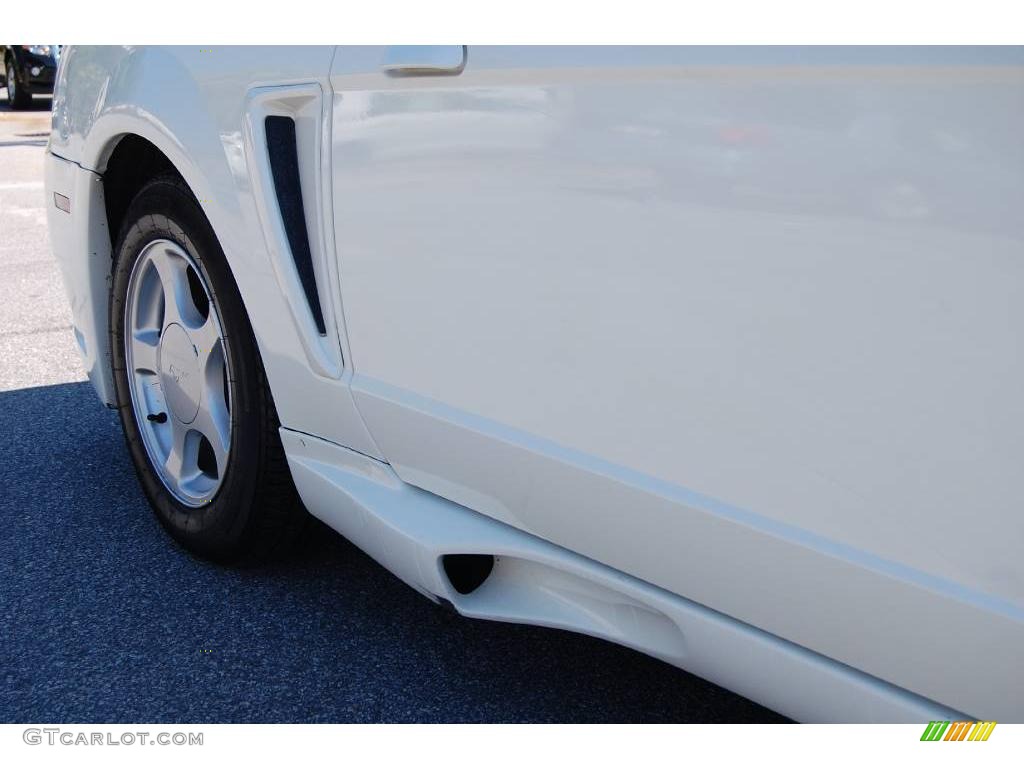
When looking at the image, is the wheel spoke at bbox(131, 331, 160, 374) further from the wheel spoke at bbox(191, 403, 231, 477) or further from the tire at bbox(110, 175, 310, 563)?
the wheel spoke at bbox(191, 403, 231, 477)

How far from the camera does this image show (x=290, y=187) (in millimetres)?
1862

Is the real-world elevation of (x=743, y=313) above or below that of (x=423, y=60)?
below

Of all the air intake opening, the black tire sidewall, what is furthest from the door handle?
the air intake opening

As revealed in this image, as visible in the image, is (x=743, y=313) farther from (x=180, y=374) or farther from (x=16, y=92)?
(x=16, y=92)

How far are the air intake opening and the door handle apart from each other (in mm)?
762

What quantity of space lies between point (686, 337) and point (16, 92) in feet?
50.2

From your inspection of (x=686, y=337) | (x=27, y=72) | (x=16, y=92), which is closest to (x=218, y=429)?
(x=686, y=337)

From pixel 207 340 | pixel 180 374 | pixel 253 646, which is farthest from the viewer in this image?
pixel 180 374

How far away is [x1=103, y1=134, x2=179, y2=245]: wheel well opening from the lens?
7.95 feet

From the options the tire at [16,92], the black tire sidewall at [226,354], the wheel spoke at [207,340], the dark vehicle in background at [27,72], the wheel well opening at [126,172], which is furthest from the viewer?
the tire at [16,92]

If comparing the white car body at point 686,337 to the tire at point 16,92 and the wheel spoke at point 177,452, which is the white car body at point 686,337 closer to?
the wheel spoke at point 177,452

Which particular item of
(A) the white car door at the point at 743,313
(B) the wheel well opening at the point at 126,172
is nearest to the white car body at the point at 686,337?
(A) the white car door at the point at 743,313

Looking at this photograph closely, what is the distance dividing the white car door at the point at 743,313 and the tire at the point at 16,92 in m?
14.6
